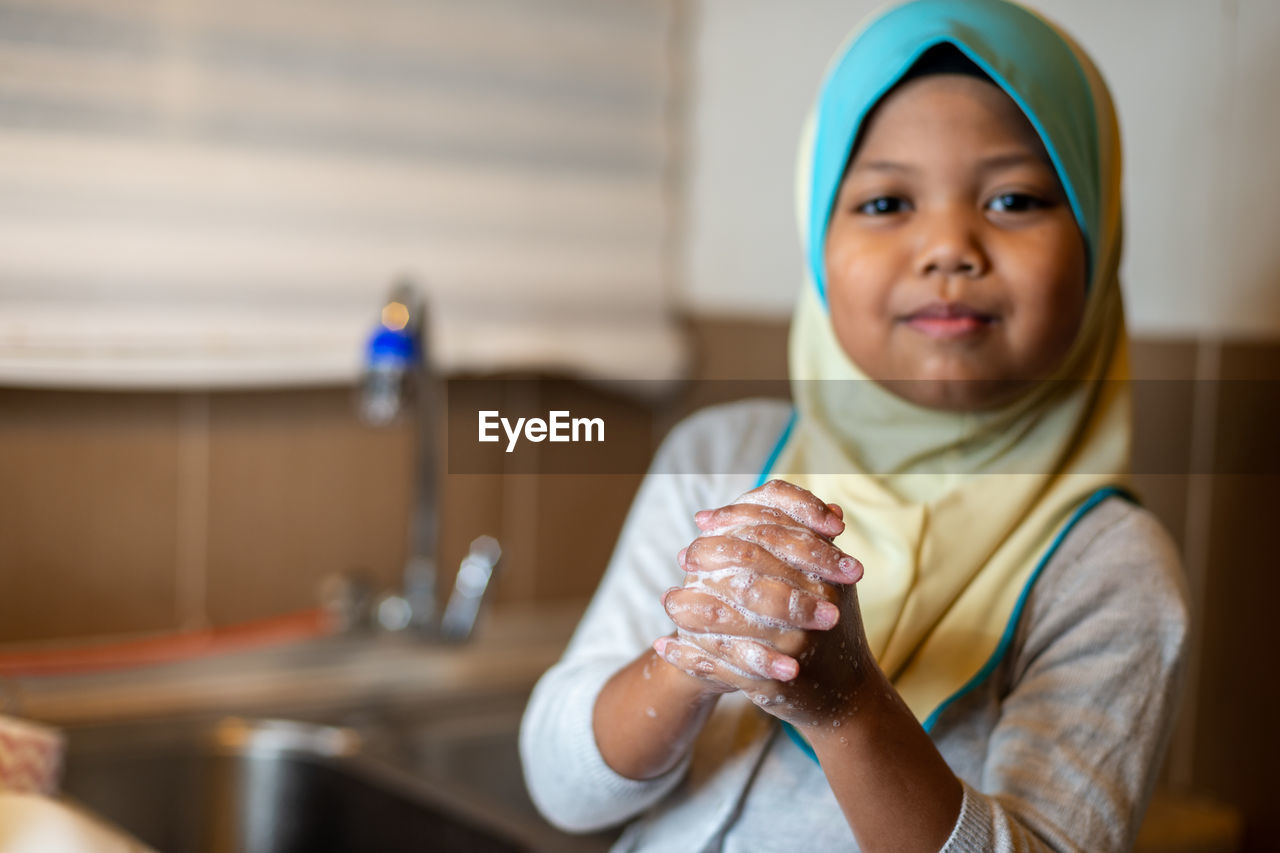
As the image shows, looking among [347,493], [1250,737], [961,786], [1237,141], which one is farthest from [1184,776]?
[347,493]

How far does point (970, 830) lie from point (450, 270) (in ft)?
3.66

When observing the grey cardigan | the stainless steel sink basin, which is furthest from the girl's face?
the stainless steel sink basin

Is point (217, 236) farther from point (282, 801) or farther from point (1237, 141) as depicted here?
point (1237, 141)

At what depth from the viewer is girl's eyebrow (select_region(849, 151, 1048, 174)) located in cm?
56

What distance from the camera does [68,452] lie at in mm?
1310

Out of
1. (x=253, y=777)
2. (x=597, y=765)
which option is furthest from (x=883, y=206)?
(x=253, y=777)

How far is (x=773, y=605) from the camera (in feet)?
1.44

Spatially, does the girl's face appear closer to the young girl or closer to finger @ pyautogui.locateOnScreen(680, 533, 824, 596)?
the young girl

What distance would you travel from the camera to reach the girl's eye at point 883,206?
58 cm

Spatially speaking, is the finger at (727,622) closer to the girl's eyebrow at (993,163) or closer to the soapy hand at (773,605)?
the soapy hand at (773,605)

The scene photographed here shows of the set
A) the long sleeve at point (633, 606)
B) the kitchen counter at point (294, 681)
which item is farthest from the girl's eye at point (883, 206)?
the kitchen counter at point (294, 681)

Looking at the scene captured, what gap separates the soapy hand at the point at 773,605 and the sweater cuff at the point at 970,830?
0.08 m

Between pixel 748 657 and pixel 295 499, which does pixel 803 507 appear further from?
pixel 295 499

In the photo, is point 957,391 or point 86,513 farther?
point 86,513
